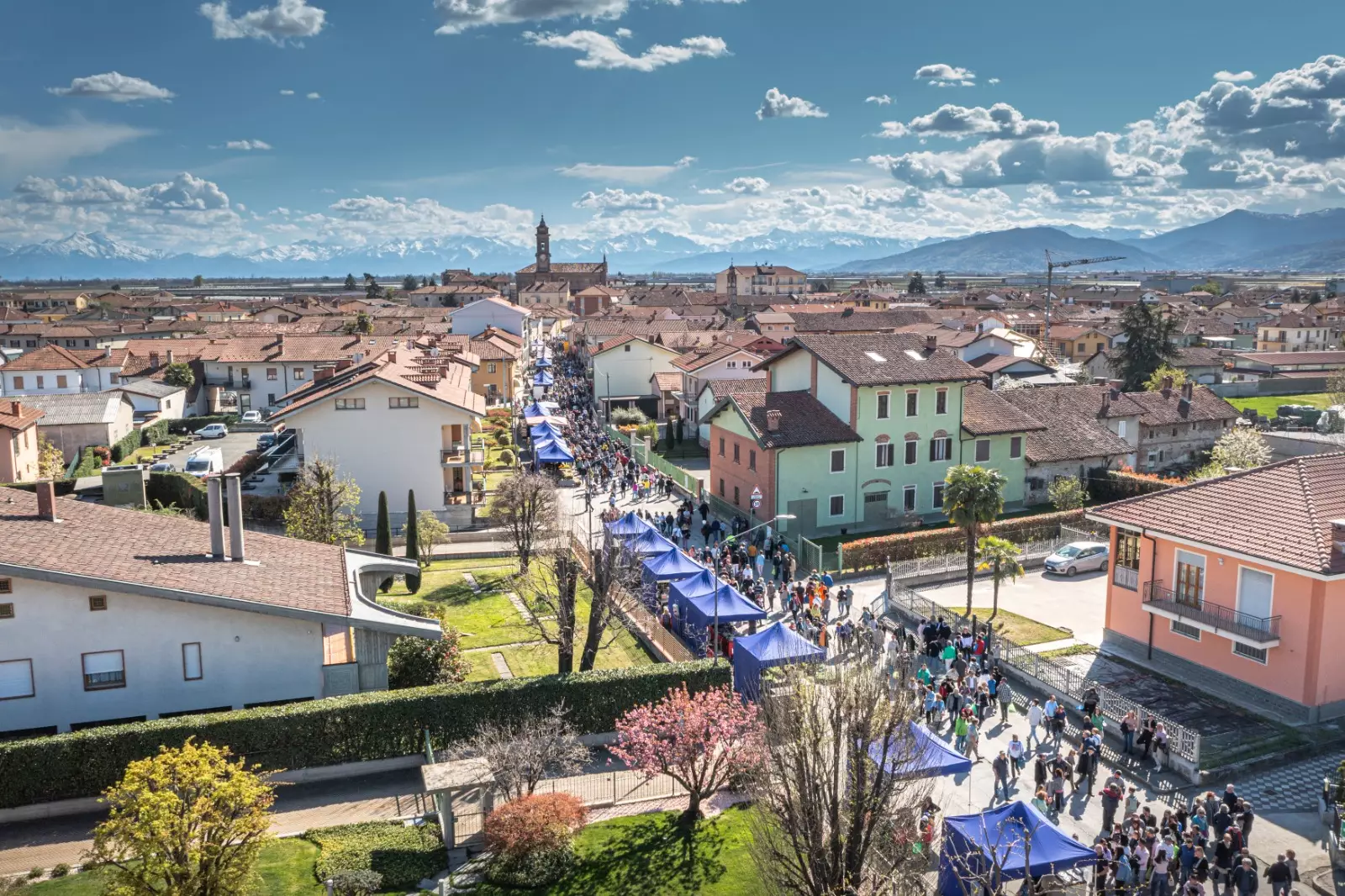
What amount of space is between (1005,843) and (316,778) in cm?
1519

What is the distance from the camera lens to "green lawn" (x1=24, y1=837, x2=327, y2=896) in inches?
700

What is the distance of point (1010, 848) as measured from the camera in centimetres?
1619

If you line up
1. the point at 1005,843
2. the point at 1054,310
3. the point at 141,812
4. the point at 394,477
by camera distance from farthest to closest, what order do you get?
the point at 1054,310
the point at 394,477
the point at 1005,843
the point at 141,812

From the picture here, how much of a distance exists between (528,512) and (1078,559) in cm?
2169

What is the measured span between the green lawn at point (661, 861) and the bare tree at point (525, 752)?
1.60 meters

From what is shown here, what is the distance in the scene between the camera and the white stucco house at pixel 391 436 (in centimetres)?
4584

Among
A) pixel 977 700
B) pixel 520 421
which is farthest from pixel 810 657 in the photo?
pixel 520 421

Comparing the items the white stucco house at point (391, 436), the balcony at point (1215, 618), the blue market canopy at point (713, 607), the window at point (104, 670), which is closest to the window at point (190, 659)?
the window at point (104, 670)

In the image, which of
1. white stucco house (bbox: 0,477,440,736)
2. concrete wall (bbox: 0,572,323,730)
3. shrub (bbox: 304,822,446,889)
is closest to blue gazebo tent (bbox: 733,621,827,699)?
white stucco house (bbox: 0,477,440,736)

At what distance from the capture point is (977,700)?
2588cm

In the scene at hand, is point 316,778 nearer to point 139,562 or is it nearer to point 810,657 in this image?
point 139,562

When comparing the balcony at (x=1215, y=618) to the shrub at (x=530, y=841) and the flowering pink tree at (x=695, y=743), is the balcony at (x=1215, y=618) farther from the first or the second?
the shrub at (x=530, y=841)

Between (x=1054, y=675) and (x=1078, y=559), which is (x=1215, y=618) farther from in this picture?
(x=1078, y=559)

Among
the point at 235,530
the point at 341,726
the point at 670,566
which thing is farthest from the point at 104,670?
the point at 670,566
